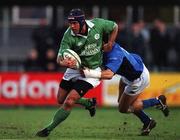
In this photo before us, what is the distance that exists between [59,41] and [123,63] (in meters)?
10.6

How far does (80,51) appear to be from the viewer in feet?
41.4

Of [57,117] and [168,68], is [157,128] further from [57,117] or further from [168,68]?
[168,68]

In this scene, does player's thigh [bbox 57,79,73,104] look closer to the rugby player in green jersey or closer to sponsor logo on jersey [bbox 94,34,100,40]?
the rugby player in green jersey

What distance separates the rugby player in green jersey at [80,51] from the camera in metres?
12.2

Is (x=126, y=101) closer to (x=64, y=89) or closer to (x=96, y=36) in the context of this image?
(x=64, y=89)

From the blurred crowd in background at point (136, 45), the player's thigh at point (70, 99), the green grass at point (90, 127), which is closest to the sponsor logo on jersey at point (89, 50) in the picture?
the player's thigh at point (70, 99)

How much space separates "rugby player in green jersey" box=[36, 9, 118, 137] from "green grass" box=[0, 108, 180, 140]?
21.1 inches

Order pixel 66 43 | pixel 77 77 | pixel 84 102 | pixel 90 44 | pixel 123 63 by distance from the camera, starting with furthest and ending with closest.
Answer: pixel 84 102
pixel 123 63
pixel 77 77
pixel 90 44
pixel 66 43

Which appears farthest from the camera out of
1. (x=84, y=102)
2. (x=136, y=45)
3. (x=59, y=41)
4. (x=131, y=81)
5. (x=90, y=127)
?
(x=59, y=41)

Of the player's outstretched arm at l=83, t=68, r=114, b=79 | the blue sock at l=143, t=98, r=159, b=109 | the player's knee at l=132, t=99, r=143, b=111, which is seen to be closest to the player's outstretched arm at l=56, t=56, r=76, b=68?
the player's outstretched arm at l=83, t=68, r=114, b=79

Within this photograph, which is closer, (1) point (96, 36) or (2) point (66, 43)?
(2) point (66, 43)

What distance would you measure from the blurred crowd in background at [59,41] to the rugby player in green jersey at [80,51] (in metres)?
9.46

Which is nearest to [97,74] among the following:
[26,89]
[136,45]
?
[26,89]

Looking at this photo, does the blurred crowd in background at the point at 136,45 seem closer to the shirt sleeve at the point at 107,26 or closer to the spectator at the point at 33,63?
the spectator at the point at 33,63
